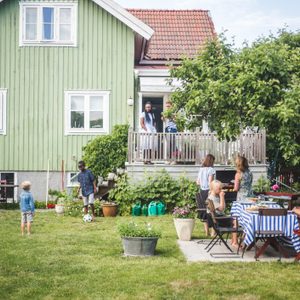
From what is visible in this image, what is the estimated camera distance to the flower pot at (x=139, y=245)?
11.6 meters

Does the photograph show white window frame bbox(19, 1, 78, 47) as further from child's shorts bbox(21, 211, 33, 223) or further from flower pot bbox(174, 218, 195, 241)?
flower pot bbox(174, 218, 195, 241)

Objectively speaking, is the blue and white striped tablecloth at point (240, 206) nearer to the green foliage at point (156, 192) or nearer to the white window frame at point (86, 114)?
the green foliage at point (156, 192)

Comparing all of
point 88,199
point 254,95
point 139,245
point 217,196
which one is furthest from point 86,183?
point 139,245

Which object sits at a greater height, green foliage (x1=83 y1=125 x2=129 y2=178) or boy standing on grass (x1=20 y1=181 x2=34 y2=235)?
green foliage (x1=83 y1=125 x2=129 y2=178)

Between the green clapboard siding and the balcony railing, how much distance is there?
9.69 feet

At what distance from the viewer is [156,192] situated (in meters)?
19.5

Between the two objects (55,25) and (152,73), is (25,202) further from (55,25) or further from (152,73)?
(55,25)

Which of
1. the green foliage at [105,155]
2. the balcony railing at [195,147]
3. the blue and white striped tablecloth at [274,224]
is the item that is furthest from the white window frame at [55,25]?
the blue and white striped tablecloth at [274,224]

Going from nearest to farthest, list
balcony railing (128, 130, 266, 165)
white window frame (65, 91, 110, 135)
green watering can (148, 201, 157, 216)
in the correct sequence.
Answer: green watering can (148, 201, 157, 216) < balcony railing (128, 130, 266, 165) < white window frame (65, 91, 110, 135)

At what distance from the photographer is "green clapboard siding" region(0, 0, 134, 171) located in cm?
2273

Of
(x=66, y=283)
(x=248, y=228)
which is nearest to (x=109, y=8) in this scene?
(x=248, y=228)

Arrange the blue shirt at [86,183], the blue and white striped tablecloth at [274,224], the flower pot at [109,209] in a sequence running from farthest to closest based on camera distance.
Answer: the flower pot at [109,209], the blue shirt at [86,183], the blue and white striped tablecloth at [274,224]

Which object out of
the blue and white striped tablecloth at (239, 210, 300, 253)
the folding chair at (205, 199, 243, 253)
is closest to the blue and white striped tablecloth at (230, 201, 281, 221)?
the folding chair at (205, 199, 243, 253)

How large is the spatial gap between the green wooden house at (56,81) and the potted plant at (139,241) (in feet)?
36.8
